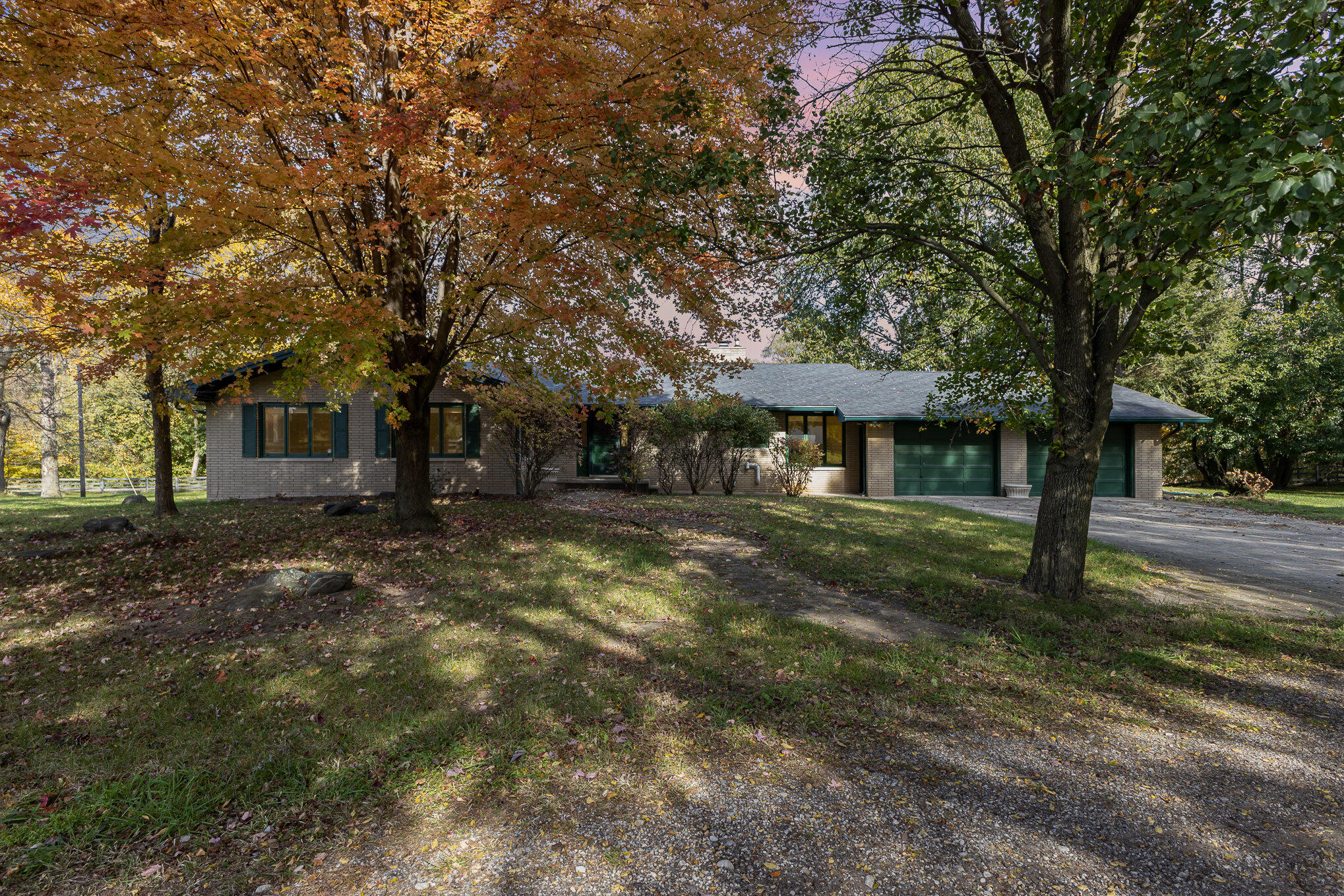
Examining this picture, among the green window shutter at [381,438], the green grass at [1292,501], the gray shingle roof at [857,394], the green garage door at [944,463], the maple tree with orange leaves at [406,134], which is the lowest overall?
the green grass at [1292,501]

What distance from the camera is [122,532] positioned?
32.0 ft

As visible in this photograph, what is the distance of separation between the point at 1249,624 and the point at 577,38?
892cm

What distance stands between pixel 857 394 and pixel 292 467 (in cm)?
1608

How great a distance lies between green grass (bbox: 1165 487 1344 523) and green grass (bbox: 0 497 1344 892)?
12.0 meters

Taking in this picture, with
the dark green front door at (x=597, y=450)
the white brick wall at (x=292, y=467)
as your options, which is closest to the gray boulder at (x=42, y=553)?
the white brick wall at (x=292, y=467)

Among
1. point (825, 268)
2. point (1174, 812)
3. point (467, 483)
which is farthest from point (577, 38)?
point (467, 483)

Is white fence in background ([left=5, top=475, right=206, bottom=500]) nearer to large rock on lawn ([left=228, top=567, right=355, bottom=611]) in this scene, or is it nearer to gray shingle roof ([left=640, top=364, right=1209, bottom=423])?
gray shingle roof ([left=640, top=364, right=1209, bottom=423])

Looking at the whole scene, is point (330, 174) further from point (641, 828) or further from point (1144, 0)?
point (1144, 0)

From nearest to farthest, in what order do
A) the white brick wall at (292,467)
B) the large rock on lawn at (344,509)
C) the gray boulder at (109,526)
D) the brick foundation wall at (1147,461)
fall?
the gray boulder at (109,526), the large rock on lawn at (344,509), the white brick wall at (292,467), the brick foundation wall at (1147,461)

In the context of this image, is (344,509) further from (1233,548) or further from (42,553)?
(1233,548)

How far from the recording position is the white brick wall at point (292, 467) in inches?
615

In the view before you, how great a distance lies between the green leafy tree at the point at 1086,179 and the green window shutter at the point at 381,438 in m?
12.9

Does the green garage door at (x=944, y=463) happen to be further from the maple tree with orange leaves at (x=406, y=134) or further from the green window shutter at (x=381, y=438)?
the green window shutter at (x=381, y=438)

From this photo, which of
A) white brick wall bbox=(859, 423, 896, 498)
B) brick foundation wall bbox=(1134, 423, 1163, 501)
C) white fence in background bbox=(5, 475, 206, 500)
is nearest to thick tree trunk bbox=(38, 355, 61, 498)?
white fence in background bbox=(5, 475, 206, 500)
